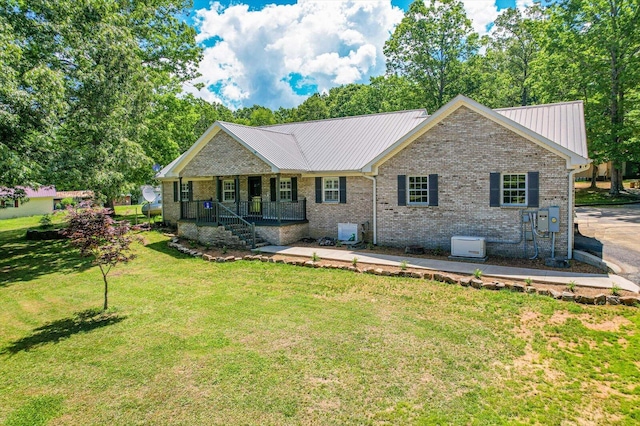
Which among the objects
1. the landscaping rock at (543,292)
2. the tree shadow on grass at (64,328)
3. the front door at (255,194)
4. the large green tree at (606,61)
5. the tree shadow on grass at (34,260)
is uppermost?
the large green tree at (606,61)

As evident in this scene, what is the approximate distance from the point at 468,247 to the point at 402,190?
3.34 m

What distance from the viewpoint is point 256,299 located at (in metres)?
9.93

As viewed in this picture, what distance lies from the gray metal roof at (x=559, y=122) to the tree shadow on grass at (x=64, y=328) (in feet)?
45.8

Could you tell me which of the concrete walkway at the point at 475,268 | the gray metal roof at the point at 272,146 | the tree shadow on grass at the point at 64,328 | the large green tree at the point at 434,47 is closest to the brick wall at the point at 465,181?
the concrete walkway at the point at 475,268

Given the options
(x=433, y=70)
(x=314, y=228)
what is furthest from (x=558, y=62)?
(x=314, y=228)

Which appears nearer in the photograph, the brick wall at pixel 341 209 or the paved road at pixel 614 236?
the paved road at pixel 614 236

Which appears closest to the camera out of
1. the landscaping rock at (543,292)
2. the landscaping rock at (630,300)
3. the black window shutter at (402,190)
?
the landscaping rock at (630,300)

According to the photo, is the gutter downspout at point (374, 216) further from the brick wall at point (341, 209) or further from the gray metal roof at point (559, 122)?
the gray metal roof at point (559, 122)

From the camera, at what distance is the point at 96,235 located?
8.94 metres

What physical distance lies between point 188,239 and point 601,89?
31.9 m

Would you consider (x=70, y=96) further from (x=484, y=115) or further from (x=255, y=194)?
(x=484, y=115)

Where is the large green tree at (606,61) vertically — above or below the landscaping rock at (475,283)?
above

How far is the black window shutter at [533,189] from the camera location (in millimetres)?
12250

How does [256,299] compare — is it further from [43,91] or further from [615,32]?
[615,32]
